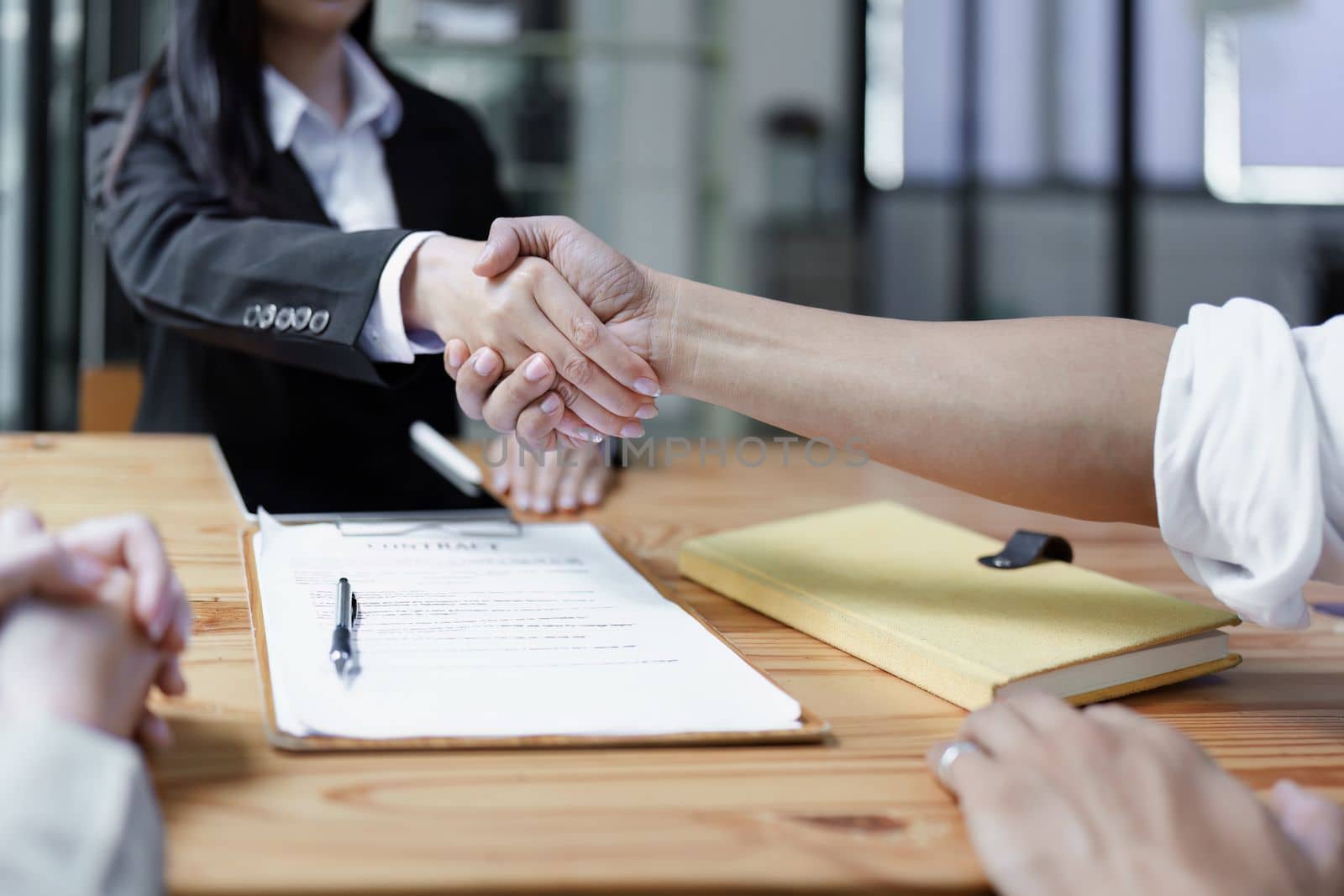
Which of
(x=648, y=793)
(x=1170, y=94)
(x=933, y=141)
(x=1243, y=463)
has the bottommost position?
(x=648, y=793)

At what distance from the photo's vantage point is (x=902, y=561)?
0.74 metres

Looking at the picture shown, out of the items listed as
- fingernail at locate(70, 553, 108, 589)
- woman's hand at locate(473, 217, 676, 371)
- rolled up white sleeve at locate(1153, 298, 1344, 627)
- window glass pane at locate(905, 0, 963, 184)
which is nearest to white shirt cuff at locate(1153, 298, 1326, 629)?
rolled up white sleeve at locate(1153, 298, 1344, 627)

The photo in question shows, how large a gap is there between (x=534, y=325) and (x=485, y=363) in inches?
2.1

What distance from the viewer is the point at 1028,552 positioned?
28.6 inches

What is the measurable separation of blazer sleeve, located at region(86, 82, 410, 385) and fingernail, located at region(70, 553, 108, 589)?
0.50 metres

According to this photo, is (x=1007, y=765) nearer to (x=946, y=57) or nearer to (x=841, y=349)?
(x=841, y=349)

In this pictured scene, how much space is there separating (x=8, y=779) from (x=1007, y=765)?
0.35 m

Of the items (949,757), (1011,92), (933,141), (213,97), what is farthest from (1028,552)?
(1011,92)

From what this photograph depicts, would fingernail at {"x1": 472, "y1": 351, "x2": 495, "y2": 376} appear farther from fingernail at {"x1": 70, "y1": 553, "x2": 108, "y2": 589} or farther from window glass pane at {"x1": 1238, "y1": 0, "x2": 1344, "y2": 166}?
window glass pane at {"x1": 1238, "y1": 0, "x2": 1344, "y2": 166}

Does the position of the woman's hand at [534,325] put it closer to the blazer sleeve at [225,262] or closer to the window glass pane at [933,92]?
the blazer sleeve at [225,262]

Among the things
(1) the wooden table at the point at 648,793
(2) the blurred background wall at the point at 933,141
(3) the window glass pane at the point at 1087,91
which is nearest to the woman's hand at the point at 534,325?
(1) the wooden table at the point at 648,793

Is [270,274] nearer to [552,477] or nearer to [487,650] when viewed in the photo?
[552,477]

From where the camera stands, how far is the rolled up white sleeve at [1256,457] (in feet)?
1.73

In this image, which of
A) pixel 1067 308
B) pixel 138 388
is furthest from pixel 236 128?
pixel 1067 308
